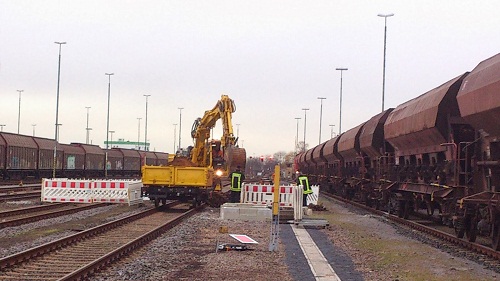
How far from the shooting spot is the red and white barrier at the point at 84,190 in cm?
2395

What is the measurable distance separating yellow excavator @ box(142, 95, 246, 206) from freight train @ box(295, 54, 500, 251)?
22.2ft

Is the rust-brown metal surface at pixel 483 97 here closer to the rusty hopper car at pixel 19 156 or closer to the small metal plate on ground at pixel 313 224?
the small metal plate on ground at pixel 313 224

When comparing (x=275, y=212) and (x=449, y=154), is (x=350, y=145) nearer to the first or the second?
(x=449, y=154)

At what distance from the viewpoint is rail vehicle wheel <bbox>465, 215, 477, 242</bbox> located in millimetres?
14033

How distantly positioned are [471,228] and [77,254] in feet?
29.4

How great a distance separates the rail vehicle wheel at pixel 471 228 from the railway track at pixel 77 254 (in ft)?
25.0

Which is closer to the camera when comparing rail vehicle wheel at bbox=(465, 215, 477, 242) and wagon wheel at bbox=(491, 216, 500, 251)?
wagon wheel at bbox=(491, 216, 500, 251)

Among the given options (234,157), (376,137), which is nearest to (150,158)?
(234,157)

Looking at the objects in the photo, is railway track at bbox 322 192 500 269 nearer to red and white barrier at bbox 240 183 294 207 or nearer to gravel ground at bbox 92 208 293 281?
gravel ground at bbox 92 208 293 281

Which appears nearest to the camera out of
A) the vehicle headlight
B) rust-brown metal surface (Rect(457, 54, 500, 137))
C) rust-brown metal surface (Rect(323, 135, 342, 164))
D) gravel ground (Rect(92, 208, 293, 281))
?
gravel ground (Rect(92, 208, 293, 281))

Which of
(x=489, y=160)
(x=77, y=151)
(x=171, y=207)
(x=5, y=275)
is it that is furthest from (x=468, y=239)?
(x=77, y=151)

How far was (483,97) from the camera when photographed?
40.9 feet

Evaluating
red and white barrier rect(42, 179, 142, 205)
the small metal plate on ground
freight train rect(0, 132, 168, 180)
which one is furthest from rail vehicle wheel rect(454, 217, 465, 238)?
freight train rect(0, 132, 168, 180)

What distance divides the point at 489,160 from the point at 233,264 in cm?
595
